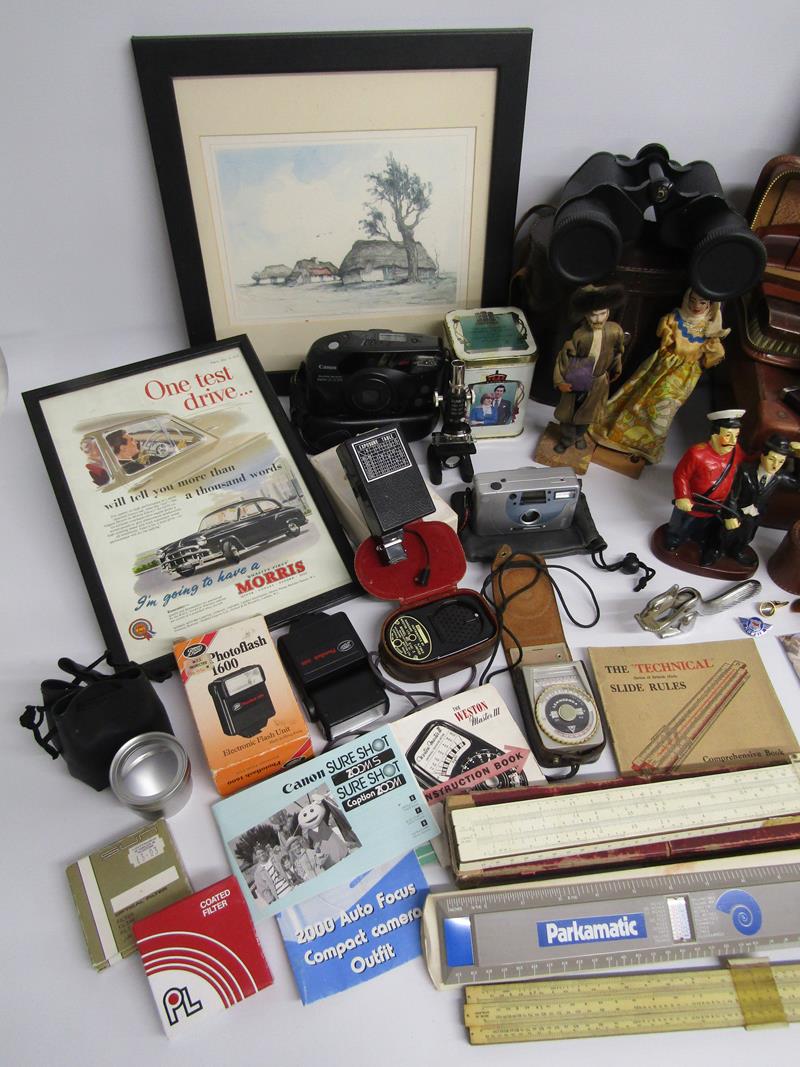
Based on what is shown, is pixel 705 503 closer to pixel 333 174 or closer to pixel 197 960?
pixel 333 174

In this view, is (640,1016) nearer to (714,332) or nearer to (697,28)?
(714,332)

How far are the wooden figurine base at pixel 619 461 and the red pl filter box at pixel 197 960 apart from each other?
38.1 inches

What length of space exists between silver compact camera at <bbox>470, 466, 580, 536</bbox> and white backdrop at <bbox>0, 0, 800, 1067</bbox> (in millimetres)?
93

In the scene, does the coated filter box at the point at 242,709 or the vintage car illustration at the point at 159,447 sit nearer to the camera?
the coated filter box at the point at 242,709

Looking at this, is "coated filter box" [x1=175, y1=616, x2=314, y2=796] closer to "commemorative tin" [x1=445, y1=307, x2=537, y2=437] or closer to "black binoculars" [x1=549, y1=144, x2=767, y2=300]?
"commemorative tin" [x1=445, y1=307, x2=537, y2=437]

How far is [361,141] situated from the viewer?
1273mm

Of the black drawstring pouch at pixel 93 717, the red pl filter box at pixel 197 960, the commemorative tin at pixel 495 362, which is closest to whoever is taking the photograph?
the red pl filter box at pixel 197 960

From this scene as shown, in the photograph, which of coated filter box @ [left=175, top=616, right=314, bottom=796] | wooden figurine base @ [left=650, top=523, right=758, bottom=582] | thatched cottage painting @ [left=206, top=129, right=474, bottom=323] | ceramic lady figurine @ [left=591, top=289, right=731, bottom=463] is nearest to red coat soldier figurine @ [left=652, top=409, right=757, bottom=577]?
wooden figurine base @ [left=650, top=523, right=758, bottom=582]

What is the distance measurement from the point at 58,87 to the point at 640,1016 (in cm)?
150

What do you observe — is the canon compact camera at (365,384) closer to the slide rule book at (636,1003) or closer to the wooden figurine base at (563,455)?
the wooden figurine base at (563,455)

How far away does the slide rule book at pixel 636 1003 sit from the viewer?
88cm

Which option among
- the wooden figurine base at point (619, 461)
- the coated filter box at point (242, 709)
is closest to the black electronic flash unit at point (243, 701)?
the coated filter box at point (242, 709)

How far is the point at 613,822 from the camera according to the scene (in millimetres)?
976

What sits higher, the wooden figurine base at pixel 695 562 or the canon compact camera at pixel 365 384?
the canon compact camera at pixel 365 384
